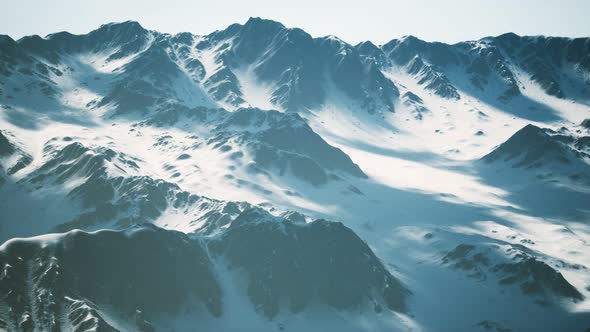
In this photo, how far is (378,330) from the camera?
190625 mm

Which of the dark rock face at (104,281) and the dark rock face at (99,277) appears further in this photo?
the dark rock face at (99,277)

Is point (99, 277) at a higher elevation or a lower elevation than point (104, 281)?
higher

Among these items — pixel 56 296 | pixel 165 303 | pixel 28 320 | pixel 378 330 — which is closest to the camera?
pixel 28 320

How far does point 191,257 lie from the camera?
198m

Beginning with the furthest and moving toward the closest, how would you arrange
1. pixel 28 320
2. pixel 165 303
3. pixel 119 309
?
pixel 165 303, pixel 119 309, pixel 28 320

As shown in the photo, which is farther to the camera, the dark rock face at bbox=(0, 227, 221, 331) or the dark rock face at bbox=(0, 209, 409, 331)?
the dark rock face at bbox=(0, 227, 221, 331)

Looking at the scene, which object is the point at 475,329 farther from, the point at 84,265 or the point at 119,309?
the point at 84,265

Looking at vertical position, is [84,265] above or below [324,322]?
above

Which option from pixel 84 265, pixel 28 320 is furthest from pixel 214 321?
pixel 28 320

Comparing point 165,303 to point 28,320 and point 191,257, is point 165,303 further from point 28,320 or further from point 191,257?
point 28,320

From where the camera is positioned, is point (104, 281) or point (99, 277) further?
point (99, 277)

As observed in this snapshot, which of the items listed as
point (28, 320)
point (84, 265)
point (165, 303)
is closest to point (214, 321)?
point (165, 303)

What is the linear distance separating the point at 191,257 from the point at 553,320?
413 feet

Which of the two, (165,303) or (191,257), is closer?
(165,303)
